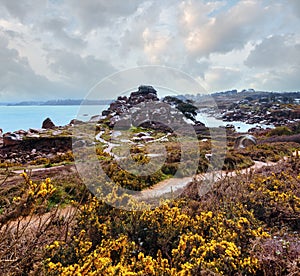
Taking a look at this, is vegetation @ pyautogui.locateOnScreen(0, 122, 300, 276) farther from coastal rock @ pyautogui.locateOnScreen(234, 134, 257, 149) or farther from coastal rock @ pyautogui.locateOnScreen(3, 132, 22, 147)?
coastal rock @ pyautogui.locateOnScreen(3, 132, 22, 147)

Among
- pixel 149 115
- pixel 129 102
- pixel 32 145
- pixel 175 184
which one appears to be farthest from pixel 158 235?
pixel 129 102

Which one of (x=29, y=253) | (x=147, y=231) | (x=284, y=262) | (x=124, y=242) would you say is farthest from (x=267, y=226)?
(x=29, y=253)

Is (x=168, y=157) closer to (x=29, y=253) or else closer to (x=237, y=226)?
(x=237, y=226)

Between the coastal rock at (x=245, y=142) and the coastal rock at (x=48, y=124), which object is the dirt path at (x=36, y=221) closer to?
the coastal rock at (x=245, y=142)

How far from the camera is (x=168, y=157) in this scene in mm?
10484

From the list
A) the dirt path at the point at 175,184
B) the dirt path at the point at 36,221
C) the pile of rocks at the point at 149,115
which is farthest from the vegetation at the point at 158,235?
the pile of rocks at the point at 149,115

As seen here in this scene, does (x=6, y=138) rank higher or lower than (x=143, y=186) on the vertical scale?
higher

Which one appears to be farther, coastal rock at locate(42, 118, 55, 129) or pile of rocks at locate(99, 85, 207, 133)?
coastal rock at locate(42, 118, 55, 129)

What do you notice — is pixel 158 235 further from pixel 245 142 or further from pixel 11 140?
pixel 11 140

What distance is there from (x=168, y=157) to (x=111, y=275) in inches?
329

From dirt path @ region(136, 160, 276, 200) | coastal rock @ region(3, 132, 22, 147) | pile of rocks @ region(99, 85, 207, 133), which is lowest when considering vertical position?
dirt path @ region(136, 160, 276, 200)

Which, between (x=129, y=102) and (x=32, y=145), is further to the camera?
(x=129, y=102)

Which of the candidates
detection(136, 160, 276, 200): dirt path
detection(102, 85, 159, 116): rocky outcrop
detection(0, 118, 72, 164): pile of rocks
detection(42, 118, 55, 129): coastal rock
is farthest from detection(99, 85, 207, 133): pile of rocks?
detection(0, 118, 72, 164): pile of rocks

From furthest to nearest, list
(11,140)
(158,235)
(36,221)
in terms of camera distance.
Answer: (11,140)
(36,221)
(158,235)
